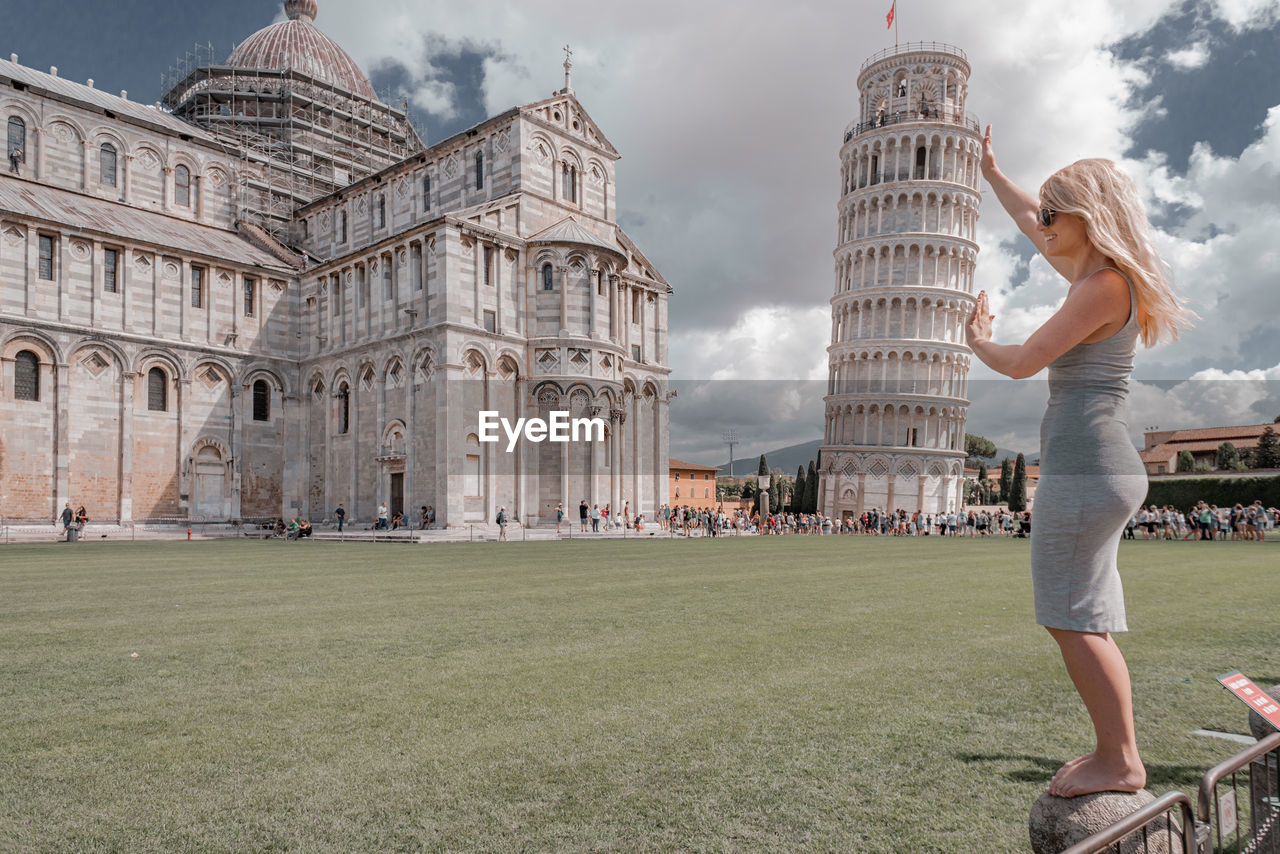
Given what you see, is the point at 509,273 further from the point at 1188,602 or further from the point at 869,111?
the point at 869,111

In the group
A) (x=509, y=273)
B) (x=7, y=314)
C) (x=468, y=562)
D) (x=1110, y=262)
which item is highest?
(x=509, y=273)

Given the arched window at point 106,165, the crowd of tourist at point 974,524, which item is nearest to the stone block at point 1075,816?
the crowd of tourist at point 974,524

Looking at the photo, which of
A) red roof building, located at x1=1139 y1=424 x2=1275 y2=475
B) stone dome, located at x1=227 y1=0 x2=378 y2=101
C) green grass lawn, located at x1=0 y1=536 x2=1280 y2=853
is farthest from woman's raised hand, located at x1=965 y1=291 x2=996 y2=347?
red roof building, located at x1=1139 y1=424 x2=1275 y2=475

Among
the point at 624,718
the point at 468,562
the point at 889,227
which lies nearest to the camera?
the point at 624,718

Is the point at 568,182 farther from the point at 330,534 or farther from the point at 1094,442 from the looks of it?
the point at 1094,442

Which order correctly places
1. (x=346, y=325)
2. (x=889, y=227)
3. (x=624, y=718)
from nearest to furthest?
(x=624, y=718) → (x=346, y=325) → (x=889, y=227)

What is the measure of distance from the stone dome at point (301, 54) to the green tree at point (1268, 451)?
74.9 meters

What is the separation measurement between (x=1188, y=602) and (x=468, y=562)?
40.7ft

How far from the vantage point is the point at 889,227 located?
66375 mm

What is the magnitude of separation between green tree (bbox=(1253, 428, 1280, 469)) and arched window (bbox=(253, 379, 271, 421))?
75.2m

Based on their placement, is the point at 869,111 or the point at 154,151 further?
the point at 869,111

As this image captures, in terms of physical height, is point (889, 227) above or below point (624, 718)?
above

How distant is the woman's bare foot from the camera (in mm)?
2430

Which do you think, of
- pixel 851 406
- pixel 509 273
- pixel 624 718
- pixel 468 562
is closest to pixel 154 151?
pixel 509 273
